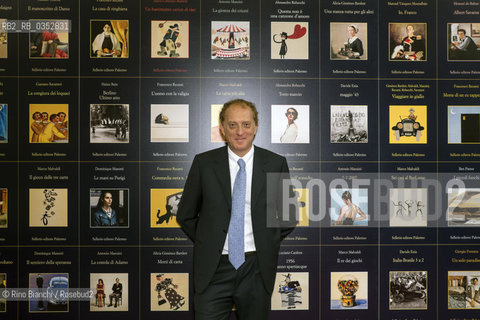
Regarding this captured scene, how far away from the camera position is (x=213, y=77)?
12.2ft

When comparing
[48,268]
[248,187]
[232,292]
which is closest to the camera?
[232,292]

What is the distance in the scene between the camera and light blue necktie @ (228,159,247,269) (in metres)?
2.69

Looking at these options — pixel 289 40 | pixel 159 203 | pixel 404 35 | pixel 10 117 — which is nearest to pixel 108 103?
pixel 10 117

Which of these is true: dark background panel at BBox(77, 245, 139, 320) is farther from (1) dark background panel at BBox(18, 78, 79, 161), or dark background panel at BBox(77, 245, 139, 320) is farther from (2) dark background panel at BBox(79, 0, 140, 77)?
(2) dark background panel at BBox(79, 0, 140, 77)

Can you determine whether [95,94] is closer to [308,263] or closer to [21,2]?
[21,2]

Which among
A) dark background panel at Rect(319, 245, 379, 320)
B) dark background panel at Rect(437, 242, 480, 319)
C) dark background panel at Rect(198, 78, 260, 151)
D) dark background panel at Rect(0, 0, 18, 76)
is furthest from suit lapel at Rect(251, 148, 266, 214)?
dark background panel at Rect(0, 0, 18, 76)

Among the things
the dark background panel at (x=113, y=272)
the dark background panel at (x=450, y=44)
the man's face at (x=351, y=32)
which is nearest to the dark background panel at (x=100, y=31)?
the dark background panel at (x=113, y=272)

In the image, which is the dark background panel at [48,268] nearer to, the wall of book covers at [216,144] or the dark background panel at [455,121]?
the wall of book covers at [216,144]

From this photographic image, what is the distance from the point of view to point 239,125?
108 inches

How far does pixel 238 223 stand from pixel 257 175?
0.37 m

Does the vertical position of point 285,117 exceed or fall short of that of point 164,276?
it exceeds it

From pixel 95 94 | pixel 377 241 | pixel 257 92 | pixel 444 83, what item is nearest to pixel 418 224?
pixel 377 241

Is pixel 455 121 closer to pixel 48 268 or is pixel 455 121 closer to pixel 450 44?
pixel 450 44

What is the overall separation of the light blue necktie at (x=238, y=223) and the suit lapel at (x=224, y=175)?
0.04m
